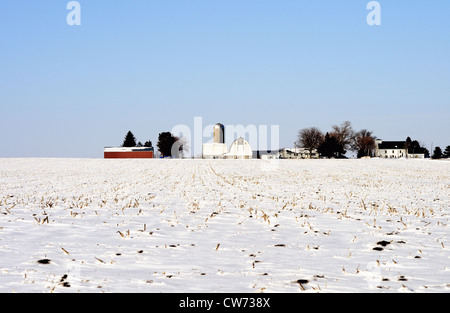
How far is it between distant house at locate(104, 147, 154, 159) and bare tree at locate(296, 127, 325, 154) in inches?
2352

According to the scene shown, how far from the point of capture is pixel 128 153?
12938cm

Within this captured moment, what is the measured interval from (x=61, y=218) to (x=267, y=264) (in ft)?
22.9

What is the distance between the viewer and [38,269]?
255 inches

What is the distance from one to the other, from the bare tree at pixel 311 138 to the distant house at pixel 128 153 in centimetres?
5974

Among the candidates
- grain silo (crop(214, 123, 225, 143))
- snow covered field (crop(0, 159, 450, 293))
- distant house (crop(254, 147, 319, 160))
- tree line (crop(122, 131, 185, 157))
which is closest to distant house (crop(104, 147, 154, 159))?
tree line (crop(122, 131, 185, 157))

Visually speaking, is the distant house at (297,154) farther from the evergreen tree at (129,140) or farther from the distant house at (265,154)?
the evergreen tree at (129,140)

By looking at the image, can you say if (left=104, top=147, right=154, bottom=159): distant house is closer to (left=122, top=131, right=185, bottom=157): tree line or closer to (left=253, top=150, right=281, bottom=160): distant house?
(left=122, top=131, right=185, bottom=157): tree line

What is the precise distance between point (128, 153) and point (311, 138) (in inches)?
2700

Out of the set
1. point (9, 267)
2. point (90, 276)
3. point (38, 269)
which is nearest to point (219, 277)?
point (90, 276)

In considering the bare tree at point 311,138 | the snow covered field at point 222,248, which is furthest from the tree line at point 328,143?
the snow covered field at point 222,248

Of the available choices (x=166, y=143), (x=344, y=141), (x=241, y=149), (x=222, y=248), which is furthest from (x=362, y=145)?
(x=222, y=248)
